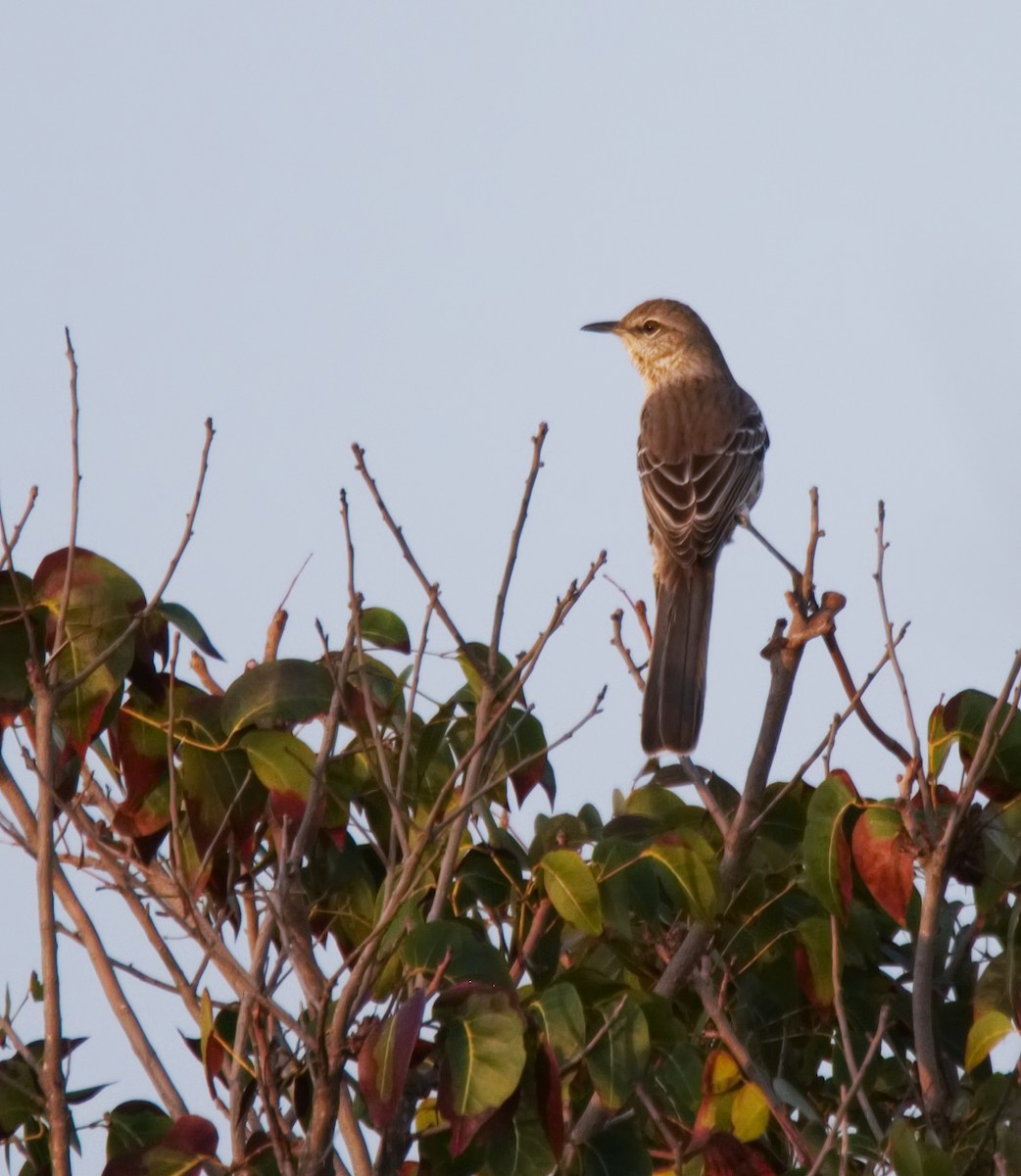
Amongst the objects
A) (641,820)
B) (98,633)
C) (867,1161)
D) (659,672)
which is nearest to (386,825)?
(641,820)

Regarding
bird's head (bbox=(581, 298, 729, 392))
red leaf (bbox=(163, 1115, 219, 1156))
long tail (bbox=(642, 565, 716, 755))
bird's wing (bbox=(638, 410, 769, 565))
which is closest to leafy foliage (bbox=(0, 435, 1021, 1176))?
red leaf (bbox=(163, 1115, 219, 1156))

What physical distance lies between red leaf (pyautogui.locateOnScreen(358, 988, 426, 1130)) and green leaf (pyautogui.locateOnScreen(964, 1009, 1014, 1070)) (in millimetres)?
1351

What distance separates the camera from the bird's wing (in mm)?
7406

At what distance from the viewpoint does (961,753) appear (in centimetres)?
400

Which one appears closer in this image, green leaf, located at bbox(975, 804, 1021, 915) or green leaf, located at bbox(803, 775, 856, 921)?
green leaf, located at bbox(803, 775, 856, 921)

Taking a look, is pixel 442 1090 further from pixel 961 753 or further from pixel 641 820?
pixel 961 753

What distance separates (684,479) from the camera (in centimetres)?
775

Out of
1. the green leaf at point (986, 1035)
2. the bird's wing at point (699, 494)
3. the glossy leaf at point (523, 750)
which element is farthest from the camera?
the bird's wing at point (699, 494)

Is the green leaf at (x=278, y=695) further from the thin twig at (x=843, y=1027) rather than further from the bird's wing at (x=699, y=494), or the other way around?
the bird's wing at (x=699, y=494)

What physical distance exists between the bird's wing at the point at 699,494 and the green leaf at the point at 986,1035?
3.81 metres

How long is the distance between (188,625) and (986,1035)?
6.31ft

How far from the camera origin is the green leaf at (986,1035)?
363cm

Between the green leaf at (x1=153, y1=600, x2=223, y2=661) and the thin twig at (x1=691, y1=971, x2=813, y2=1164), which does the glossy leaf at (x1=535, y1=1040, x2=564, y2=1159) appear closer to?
the thin twig at (x1=691, y1=971, x2=813, y2=1164)

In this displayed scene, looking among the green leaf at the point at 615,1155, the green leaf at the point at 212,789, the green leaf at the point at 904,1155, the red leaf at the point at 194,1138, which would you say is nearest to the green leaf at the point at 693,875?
the green leaf at the point at 615,1155
